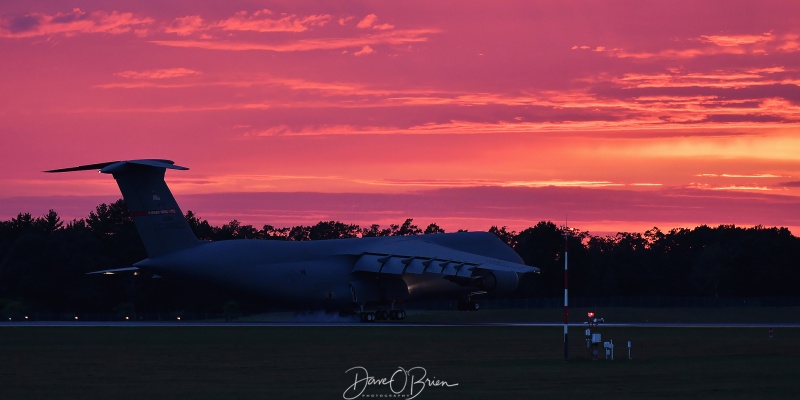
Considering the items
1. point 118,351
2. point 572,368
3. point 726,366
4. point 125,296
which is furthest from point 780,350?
point 125,296

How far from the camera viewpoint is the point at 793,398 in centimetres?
2973

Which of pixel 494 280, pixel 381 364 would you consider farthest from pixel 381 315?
pixel 381 364

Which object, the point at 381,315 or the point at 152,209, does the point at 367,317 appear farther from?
the point at 152,209

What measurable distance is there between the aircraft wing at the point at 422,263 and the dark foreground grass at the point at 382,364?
19.2 m

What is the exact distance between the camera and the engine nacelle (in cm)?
8869

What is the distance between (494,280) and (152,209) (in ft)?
77.8

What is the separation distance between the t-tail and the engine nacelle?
19959 millimetres

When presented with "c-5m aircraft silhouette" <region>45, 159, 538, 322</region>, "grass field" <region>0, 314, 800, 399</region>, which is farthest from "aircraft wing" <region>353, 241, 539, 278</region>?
"grass field" <region>0, 314, 800, 399</region>

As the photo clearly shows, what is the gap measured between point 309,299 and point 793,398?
188 ft

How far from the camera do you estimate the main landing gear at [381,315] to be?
85062mm

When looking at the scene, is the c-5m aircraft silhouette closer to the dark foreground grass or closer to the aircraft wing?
the aircraft wing

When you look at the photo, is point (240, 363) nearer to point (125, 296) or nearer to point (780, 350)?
point (780, 350)

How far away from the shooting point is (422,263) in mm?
86625

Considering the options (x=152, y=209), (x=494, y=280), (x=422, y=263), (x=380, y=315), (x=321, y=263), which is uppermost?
(x=152, y=209)
